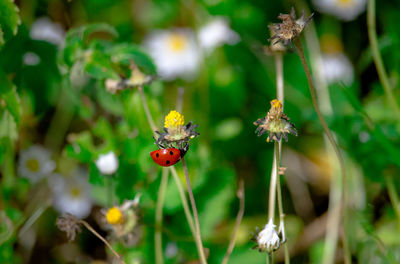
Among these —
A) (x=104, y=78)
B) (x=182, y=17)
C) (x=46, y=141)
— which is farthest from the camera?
(x=182, y=17)

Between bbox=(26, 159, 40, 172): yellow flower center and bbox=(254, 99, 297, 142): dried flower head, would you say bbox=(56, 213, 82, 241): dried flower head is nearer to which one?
bbox=(254, 99, 297, 142): dried flower head

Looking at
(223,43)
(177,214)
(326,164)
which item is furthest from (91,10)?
(326,164)

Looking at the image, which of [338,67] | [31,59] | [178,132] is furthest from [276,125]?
[338,67]

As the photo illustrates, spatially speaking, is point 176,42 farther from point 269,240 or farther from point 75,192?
point 269,240

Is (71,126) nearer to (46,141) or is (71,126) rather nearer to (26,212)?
(46,141)

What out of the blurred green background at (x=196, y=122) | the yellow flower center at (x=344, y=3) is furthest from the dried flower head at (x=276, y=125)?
the yellow flower center at (x=344, y=3)

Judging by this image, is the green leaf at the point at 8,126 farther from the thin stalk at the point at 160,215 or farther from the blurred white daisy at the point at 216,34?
the blurred white daisy at the point at 216,34
